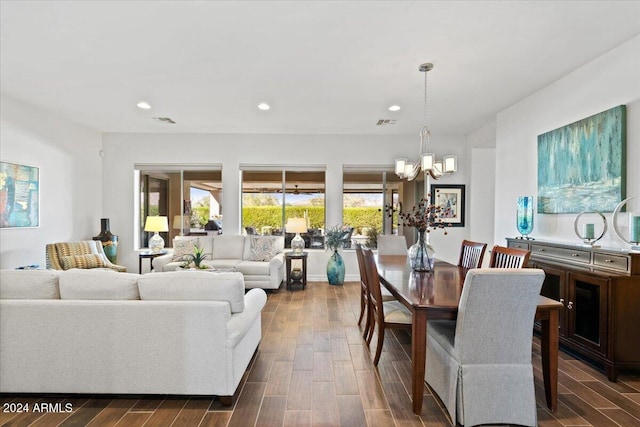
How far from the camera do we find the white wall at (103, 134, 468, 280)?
21.2 ft

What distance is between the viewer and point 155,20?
105 inches

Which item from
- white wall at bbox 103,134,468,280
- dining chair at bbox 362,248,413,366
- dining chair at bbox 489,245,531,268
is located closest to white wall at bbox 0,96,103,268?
white wall at bbox 103,134,468,280

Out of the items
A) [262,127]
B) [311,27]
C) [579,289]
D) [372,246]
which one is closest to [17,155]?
[262,127]

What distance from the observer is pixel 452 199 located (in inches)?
257

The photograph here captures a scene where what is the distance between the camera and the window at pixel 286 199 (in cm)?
Result: 661

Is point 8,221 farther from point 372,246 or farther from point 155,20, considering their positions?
point 372,246

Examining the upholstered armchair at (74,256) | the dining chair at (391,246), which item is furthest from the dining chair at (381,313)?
the upholstered armchair at (74,256)

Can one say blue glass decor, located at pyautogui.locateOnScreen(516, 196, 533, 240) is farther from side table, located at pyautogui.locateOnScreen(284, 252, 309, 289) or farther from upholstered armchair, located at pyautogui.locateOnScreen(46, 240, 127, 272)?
upholstered armchair, located at pyautogui.locateOnScreen(46, 240, 127, 272)

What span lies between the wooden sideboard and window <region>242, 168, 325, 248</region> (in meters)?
4.15

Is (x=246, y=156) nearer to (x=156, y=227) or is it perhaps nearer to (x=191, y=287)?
(x=156, y=227)

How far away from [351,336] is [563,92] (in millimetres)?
3462

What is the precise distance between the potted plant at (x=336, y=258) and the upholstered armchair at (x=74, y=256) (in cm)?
334

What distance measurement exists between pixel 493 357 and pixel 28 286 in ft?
9.79

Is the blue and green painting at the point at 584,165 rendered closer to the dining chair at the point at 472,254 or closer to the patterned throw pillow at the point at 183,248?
the dining chair at the point at 472,254
